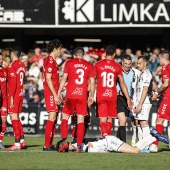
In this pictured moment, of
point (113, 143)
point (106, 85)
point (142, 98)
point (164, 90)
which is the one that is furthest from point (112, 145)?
point (164, 90)

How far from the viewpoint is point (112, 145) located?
13.9 meters

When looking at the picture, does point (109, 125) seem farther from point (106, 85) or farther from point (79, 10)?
point (79, 10)

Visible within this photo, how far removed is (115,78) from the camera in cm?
1503

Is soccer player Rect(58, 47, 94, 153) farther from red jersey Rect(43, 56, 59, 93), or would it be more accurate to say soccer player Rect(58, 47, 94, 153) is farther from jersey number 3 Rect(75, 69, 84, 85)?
red jersey Rect(43, 56, 59, 93)

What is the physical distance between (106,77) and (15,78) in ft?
7.01

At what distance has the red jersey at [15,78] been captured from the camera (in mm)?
15734

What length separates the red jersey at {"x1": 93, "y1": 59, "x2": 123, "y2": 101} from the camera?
15.0 meters

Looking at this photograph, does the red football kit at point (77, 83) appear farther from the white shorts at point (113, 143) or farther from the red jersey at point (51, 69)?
the white shorts at point (113, 143)

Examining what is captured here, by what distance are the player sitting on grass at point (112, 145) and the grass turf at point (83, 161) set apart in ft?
0.67

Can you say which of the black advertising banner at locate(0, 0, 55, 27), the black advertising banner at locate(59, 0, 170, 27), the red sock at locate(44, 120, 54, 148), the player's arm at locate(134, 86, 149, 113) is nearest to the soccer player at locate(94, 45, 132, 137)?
the player's arm at locate(134, 86, 149, 113)

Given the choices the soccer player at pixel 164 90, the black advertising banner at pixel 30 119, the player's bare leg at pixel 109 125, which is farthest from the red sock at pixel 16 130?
the black advertising banner at pixel 30 119

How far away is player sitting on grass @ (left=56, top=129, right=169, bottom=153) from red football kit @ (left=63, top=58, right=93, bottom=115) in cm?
75

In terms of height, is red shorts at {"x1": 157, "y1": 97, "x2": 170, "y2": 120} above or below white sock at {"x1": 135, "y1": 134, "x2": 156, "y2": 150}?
above

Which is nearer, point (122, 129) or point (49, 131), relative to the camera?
point (49, 131)
